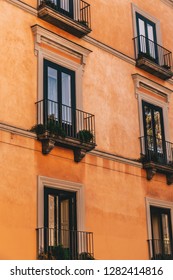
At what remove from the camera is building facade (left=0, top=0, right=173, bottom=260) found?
47.1 ft

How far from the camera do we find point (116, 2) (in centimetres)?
2003

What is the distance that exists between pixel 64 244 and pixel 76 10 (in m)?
7.90

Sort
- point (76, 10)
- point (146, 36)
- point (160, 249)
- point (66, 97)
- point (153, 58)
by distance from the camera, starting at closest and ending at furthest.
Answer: point (66, 97) → point (76, 10) → point (160, 249) → point (153, 58) → point (146, 36)

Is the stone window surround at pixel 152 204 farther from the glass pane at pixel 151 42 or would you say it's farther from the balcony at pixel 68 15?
the balcony at pixel 68 15

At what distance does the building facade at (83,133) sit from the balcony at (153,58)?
0.15ft

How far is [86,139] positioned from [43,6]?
170 inches

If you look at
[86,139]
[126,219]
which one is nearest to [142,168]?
[126,219]

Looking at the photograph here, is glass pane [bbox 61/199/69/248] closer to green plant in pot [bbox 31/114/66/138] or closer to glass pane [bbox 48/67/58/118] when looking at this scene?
green plant in pot [bbox 31/114/66/138]

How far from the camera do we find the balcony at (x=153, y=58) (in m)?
19.8

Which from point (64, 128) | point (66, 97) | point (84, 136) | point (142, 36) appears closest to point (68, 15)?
point (66, 97)

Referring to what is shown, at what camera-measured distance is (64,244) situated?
15086 millimetres

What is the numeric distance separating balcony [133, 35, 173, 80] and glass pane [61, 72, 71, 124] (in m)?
4.01

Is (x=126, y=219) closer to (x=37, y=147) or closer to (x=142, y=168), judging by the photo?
(x=142, y=168)

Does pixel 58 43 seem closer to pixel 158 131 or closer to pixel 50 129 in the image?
pixel 50 129
